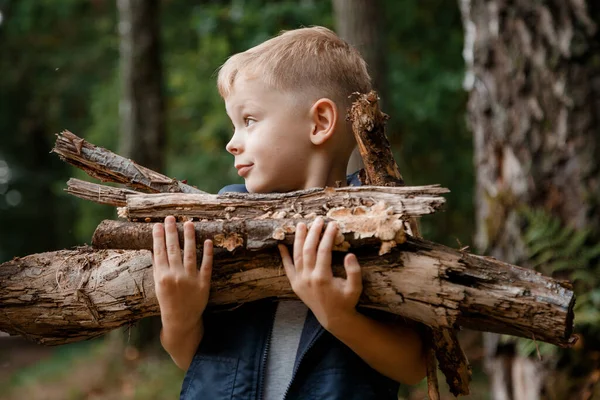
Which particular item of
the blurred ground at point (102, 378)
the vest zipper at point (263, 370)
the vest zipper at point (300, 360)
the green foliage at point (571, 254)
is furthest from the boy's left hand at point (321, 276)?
the blurred ground at point (102, 378)

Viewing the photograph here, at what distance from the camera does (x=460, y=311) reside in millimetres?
1726

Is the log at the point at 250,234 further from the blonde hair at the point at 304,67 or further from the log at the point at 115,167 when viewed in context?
the blonde hair at the point at 304,67

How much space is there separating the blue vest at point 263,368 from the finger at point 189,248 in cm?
29

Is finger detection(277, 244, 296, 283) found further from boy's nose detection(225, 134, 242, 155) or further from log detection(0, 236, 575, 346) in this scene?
boy's nose detection(225, 134, 242, 155)

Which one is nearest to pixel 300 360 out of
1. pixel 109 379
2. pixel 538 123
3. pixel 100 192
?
pixel 100 192

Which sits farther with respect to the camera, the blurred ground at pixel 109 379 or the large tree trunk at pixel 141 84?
the large tree trunk at pixel 141 84

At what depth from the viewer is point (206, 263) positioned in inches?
72.2

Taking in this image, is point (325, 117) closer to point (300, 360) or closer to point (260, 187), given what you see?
point (260, 187)

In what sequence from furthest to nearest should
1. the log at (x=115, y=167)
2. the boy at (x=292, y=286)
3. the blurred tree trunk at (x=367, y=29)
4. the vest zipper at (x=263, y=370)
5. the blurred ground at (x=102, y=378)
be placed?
the blurred ground at (x=102, y=378)
the blurred tree trunk at (x=367, y=29)
the log at (x=115, y=167)
the vest zipper at (x=263, y=370)
the boy at (x=292, y=286)

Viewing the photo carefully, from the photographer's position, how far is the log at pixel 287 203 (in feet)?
5.58

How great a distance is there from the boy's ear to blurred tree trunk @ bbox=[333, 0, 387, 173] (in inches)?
131

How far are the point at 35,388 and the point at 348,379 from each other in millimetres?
8817

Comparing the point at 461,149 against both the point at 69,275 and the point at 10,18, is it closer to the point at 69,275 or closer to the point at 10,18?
the point at 69,275

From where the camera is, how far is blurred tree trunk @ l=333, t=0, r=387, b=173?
5.29 m
